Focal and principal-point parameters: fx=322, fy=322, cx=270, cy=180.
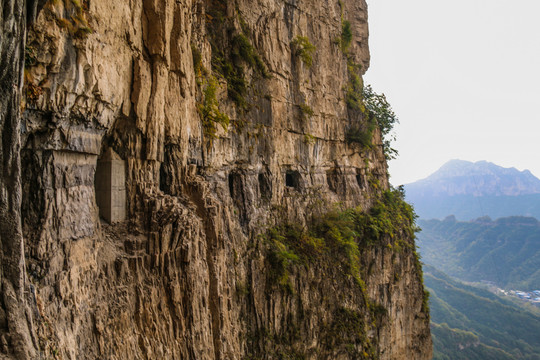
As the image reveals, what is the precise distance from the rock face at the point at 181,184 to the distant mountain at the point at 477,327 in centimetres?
3409

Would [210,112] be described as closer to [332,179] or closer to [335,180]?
[332,179]

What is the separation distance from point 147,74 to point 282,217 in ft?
29.8

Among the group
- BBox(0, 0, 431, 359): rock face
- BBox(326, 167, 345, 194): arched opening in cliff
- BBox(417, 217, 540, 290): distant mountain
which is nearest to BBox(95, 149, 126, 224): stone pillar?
BBox(0, 0, 431, 359): rock face

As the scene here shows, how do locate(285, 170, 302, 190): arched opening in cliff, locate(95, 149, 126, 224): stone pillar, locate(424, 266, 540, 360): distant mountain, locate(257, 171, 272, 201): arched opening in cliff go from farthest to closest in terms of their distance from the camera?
locate(424, 266, 540, 360): distant mountain → locate(285, 170, 302, 190): arched opening in cliff → locate(257, 171, 272, 201): arched opening in cliff → locate(95, 149, 126, 224): stone pillar

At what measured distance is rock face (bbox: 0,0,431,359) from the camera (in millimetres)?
5527

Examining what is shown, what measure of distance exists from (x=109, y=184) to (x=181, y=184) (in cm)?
240

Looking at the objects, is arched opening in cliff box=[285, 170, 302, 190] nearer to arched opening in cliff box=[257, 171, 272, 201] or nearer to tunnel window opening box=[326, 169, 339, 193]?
arched opening in cliff box=[257, 171, 272, 201]

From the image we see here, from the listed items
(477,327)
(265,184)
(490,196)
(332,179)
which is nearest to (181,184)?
(265,184)

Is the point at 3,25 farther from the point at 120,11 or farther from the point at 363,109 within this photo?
the point at 363,109

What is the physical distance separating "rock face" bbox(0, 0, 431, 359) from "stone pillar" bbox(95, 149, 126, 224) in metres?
0.10

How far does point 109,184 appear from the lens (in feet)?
24.1

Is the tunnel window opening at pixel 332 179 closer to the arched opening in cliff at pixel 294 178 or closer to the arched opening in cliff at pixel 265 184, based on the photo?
the arched opening in cliff at pixel 294 178

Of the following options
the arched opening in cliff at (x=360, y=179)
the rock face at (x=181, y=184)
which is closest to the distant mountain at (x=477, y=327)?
the arched opening in cliff at (x=360, y=179)

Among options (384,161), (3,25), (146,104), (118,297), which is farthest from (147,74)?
(384,161)
